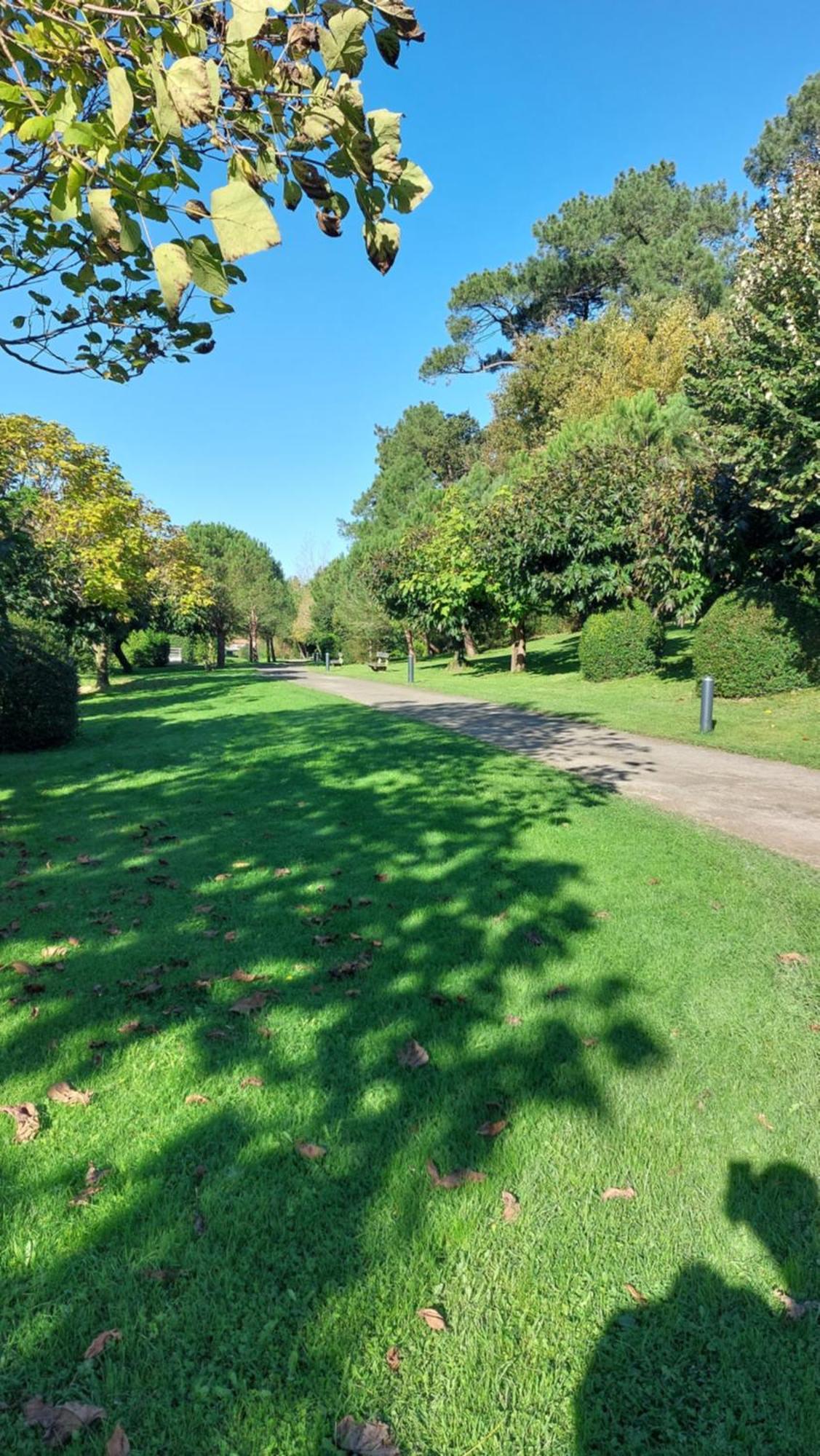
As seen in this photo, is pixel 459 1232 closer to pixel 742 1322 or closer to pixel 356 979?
pixel 742 1322

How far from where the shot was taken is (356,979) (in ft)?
11.2

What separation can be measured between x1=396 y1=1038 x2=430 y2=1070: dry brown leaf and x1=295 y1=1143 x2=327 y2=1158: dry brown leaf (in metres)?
0.52

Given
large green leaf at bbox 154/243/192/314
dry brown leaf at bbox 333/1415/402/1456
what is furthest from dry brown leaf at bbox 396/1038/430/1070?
large green leaf at bbox 154/243/192/314

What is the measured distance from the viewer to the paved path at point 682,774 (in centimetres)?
594

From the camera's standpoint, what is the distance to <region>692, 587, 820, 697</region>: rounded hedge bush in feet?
42.4

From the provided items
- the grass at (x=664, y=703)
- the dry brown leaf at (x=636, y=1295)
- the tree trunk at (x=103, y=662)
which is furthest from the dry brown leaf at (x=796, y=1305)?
the tree trunk at (x=103, y=662)

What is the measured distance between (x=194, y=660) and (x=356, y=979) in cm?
6596

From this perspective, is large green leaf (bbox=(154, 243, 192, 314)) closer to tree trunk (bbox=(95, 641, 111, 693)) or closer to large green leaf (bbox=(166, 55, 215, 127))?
large green leaf (bbox=(166, 55, 215, 127))

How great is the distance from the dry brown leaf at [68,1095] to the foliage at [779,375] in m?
12.5

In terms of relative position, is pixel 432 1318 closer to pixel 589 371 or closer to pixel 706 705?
pixel 706 705

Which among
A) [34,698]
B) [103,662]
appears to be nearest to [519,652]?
[103,662]

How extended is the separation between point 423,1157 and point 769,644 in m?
12.9

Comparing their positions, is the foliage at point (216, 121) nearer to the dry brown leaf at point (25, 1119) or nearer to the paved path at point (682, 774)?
the dry brown leaf at point (25, 1119)

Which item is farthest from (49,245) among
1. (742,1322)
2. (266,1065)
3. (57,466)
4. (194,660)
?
(194,660)
